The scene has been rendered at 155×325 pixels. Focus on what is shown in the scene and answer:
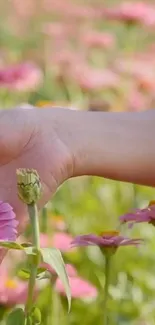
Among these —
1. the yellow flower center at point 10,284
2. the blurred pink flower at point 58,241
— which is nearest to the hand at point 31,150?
the yellow flower center at point 10,284

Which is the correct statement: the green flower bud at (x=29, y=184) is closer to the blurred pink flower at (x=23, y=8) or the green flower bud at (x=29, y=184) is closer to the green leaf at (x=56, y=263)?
the green leaf at (x=56, y=263)

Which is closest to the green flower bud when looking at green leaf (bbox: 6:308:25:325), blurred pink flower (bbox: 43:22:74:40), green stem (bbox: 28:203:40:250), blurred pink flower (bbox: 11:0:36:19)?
green stem (bbox: 28:203:40:250)

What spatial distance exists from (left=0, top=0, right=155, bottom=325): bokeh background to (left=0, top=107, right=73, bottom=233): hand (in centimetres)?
15

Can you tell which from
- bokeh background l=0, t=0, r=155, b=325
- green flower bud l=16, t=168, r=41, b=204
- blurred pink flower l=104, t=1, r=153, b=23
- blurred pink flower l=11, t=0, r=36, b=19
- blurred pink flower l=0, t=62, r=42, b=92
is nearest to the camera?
green flower bud l=16, t=168, r=41, b=204

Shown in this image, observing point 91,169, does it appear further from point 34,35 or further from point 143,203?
point 34,35

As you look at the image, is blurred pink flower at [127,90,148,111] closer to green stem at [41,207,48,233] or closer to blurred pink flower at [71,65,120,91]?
blurred pink flower at [71,65,120,91]

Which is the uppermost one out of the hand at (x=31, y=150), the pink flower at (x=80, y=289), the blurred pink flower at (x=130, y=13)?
the hand at (x=31, y=150)

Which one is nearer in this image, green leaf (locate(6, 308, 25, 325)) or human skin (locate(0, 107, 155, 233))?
green leaf (locate(6, 308, 25, 325))

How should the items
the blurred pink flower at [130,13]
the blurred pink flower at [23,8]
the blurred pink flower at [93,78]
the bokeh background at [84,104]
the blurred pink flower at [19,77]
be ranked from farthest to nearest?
the blurred pink flower at [23,8]
the blurred pink flower at [130,13]
the blurred pink flower at [93,78]
the blurred pink flower at [19,77]
the bokeh background at [84,104]

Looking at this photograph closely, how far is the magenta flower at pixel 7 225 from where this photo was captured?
77cm

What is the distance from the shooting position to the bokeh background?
126 cm

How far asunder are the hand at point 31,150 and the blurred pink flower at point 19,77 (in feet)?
3.26

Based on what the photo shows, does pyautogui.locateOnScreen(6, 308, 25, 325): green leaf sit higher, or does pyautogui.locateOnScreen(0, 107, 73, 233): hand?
pyautogui.locateOnScreen(0, 107, 73, 233): hand

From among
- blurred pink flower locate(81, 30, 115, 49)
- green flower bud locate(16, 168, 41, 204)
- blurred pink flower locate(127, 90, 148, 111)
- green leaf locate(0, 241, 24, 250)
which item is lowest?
blurred pink flower locate(81, 30, 115, 49)
